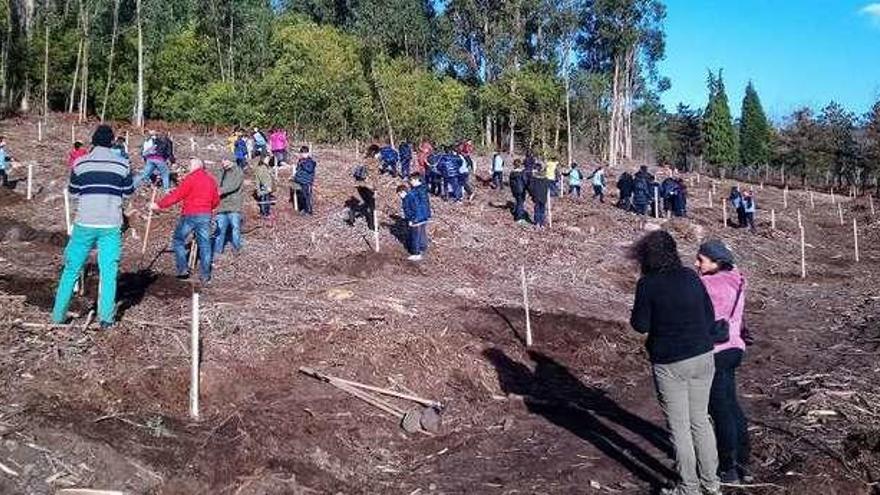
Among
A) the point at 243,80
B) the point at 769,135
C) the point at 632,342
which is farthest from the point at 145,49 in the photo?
the point at 769,135

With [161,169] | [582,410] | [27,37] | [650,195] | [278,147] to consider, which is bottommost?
[582,410]

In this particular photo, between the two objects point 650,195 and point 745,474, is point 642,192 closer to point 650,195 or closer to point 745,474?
point 650,195

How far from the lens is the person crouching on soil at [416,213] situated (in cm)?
1605

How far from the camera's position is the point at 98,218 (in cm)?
774

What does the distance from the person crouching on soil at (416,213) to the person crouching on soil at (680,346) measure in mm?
10638

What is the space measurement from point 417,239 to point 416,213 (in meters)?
0.56

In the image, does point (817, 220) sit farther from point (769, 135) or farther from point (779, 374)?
point (769, 135)

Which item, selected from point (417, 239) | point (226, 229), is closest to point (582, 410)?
point (226, 229)

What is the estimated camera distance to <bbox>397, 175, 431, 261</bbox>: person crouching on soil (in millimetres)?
16047

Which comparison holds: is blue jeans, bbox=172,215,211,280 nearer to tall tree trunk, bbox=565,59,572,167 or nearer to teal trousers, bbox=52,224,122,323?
teal trousers, bbox=52,224,122,323

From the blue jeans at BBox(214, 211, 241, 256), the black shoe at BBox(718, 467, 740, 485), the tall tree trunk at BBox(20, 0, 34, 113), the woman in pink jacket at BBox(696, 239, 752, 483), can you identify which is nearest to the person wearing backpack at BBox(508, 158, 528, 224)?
the blue jeans at BBox(214, 211, 241, 256)

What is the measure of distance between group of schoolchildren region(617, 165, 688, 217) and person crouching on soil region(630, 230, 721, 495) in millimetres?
21083

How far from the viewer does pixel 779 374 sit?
32.5 feet

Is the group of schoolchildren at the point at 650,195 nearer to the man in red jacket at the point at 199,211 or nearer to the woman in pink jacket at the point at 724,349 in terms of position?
the man in red jacket at the point at 199,211
